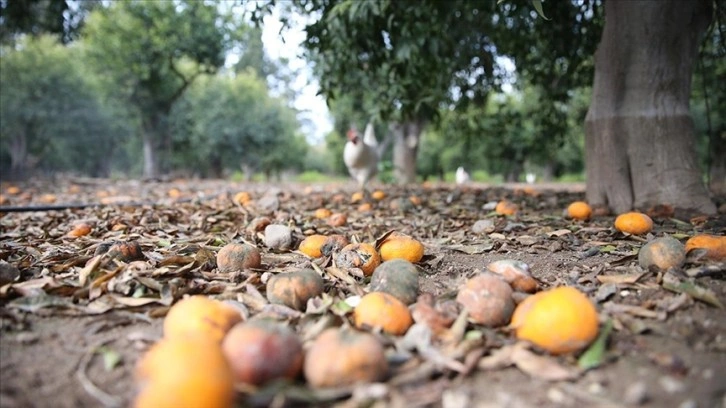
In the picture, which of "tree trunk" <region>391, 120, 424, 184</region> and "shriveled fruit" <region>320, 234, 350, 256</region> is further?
"tree trunk" <region>391, 120, 424, 184</region>

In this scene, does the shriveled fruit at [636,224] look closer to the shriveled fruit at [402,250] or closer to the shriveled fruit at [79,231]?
the shriveled fruit at [402,250]

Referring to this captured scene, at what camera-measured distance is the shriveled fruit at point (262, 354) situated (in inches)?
50.9

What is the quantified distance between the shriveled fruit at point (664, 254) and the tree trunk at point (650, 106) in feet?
6.48

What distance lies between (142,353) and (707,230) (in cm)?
357

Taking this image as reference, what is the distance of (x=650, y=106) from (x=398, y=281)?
3364 millimetres

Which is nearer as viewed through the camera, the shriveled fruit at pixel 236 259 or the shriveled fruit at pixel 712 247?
the shriveled fruit at pixel 712 247

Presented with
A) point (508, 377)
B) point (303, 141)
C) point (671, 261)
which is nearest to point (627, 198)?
point (671, 261)

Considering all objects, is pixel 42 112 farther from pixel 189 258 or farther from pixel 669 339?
pixel 669 339

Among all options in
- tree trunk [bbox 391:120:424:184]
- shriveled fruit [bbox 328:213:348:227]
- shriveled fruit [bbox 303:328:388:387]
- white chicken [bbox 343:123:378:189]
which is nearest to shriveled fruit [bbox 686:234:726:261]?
shriveled fruit [bbox 303:328:388:387]

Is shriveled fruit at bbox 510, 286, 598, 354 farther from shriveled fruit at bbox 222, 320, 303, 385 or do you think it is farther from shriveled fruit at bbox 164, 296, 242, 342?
shriveled fruit at bbox 164, 296, 242, 342

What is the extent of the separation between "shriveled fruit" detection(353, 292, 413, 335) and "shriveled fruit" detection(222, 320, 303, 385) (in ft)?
1.23

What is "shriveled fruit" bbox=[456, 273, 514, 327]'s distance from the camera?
174 centimetres

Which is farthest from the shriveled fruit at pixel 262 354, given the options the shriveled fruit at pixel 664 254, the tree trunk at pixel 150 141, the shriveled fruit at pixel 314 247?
the tree trunk at pixel 150 141

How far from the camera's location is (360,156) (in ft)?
25.7
